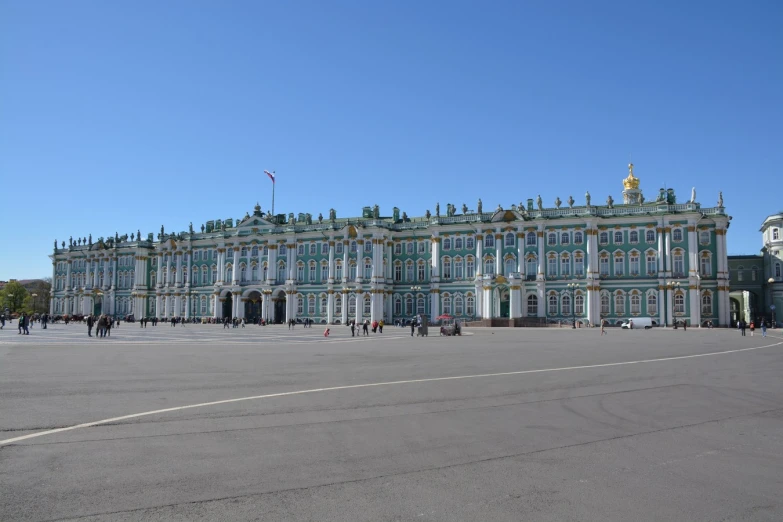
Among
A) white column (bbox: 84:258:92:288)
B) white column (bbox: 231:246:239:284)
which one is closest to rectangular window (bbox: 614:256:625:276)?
white column (bbox: 231:246:239:284)

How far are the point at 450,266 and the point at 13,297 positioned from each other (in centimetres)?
12472

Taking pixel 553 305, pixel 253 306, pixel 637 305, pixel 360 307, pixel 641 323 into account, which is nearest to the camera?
pixel 641 323

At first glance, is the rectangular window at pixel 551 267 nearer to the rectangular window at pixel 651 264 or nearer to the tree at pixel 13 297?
the rectangular window at pixel 651 264

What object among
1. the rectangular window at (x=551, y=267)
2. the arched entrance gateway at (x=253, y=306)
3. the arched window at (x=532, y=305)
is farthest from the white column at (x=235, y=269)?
the rectangular window at (x=551, y=267)

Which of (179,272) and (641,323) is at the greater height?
(179,272)

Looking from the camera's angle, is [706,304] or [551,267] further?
[551,267]

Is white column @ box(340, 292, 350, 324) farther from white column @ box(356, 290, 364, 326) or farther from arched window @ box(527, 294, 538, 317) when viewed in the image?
arched window @ box(527, 294, 538, 317)

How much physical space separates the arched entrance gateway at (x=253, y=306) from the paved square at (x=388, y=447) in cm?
7753

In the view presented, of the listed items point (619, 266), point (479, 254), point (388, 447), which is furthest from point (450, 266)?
point (388, 447)

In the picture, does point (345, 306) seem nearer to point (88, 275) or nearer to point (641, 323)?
point (641, 323)

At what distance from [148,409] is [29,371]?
1021cm

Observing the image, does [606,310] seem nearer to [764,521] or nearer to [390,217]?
[390,217]

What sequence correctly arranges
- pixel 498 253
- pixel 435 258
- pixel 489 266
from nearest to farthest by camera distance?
pixel 498 253
pixel 489 266
pixel 435 258

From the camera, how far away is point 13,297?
504ft
